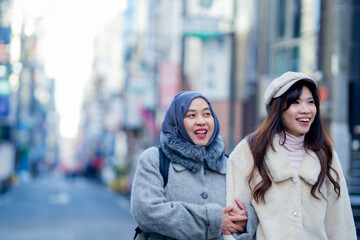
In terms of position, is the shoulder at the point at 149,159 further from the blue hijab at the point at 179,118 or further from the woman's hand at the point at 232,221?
the woman's hand at the point at 232,221

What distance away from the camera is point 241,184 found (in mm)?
3932

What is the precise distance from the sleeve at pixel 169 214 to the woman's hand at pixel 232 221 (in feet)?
0.12

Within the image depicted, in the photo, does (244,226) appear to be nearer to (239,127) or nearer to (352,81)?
(352,81)

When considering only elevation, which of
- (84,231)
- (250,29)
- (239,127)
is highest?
(250,29)

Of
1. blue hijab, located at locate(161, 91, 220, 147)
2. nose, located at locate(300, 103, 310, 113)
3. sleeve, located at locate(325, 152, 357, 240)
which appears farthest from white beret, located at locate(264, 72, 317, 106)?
sleeve, located at locate(325, 152, 357, 240)

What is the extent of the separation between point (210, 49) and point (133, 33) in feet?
122

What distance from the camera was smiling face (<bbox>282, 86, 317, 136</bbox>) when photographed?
12.8ft

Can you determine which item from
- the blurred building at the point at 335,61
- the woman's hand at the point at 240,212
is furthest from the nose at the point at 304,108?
the blurred building at the point at 335,61

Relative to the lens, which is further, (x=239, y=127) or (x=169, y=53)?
(x=169, y=53)

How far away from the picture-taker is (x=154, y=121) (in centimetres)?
4062

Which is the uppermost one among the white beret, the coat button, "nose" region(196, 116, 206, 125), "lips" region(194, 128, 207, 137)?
the white beret

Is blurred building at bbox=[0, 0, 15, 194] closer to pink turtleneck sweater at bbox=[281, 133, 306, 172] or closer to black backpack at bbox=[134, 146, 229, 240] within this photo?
black backpack at bbox=[134, 146, 229, 240]

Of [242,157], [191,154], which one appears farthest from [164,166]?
[242,157]

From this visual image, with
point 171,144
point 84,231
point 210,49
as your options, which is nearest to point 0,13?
point 210,49
